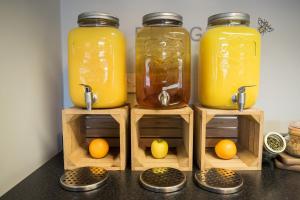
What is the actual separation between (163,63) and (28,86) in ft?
1.60

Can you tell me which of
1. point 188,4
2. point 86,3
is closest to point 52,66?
point 86,3

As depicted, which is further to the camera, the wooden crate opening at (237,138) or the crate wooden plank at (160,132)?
the crate wooden plank at (160,132)

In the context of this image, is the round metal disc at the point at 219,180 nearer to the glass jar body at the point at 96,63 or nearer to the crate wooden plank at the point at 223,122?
the crate wooden plank at the point at 223,122

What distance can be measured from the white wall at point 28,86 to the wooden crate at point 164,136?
37 cm

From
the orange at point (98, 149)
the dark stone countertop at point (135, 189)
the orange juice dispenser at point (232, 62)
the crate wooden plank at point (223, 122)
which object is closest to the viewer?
the dark stone countertop at point (135, 189)

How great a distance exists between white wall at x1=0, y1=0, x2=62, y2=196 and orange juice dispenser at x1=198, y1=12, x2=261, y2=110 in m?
0.64

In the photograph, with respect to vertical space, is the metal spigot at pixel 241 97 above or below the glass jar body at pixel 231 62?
below

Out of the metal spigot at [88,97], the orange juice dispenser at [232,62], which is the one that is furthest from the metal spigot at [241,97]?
the metal spigot at [88,97]

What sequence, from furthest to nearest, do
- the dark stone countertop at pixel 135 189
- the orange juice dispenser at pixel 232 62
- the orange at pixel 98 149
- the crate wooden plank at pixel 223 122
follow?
the crate wooden plank at pixel 223 122
the orange at pixel 98 149
the orange juice dispenser at pixel 232 62
the dark stone countertop at pixel 135 189

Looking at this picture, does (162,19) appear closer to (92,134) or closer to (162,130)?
(162,130)

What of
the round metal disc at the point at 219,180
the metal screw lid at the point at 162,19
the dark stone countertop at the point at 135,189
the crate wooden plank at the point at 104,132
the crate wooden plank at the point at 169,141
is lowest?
the dark stone countertop at the point at 135,189

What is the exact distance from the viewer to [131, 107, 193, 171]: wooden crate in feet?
2.68

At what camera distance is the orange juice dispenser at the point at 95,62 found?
2.61 feet

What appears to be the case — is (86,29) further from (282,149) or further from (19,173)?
(282,149)
